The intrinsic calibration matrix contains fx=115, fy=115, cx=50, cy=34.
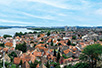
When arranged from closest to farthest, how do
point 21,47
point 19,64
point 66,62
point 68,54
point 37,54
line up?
point 19,64 < point 66,62 < point 37,54 < point 68,54 < point 21,47

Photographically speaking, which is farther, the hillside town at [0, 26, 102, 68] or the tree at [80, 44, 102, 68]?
the hillside town at [0, 26, 102, 68]

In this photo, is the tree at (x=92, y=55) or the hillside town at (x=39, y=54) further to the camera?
the hillside town at (x=39, y=54)

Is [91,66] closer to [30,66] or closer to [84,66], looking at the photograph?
[84,66]

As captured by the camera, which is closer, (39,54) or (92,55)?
(92,55)

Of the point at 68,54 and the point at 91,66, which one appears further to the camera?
the point at 68,54

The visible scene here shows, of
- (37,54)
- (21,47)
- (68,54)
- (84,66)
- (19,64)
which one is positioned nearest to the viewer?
(84,66)

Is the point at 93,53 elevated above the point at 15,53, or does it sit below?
above

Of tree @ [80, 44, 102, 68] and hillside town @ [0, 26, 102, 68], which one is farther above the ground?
tree @ [80, 44, 102, 68]

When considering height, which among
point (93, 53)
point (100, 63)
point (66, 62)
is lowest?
point (66, 62)

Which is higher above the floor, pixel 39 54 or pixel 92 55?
pixel 92 55

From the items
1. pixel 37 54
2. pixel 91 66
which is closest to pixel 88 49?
pixel 91 66

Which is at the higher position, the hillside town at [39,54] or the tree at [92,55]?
the tree at [92,55]
